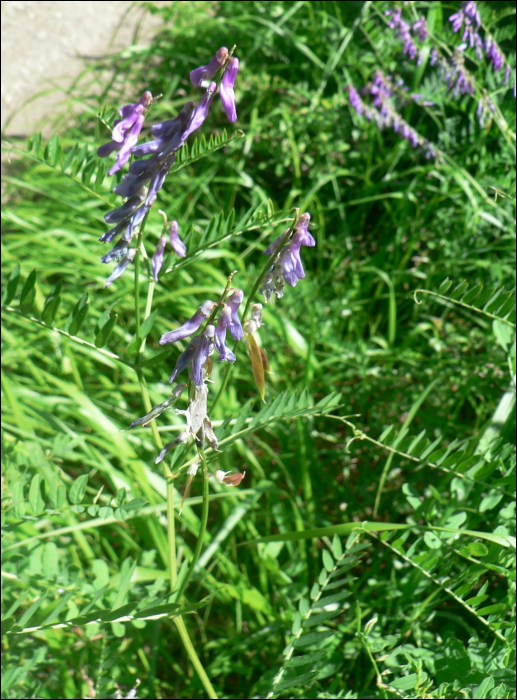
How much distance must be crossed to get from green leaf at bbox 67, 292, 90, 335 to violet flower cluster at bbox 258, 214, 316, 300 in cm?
25

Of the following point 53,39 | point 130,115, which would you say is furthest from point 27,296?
point 53,39

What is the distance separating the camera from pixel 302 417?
133 cm

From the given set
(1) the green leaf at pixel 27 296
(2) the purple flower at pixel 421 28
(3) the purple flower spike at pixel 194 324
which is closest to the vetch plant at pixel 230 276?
(3) the purple flower spike at pixel 194 324

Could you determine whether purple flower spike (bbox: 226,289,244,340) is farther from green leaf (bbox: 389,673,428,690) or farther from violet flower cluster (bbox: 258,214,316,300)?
green leaf (bbox: 389,673,428,690)

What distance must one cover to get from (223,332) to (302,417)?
2.37 ft

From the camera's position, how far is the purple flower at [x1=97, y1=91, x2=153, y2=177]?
26.3 inches

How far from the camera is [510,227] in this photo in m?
1.59

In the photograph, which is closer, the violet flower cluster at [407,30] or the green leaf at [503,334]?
the green leaf at [503,334]

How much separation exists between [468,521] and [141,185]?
1.04 m

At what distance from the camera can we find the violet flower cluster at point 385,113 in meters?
1.96

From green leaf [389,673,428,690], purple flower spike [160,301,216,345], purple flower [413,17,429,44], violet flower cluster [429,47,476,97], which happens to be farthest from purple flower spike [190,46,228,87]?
purple flower [413,17,429,44]

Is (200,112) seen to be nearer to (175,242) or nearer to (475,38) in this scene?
(175,242)

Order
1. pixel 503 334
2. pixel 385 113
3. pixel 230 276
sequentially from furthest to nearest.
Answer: pixel 385 113 → pixel 503 334 → pixel 230 276

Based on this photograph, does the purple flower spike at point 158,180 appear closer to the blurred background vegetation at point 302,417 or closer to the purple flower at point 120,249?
the purple flower at point 120,249
